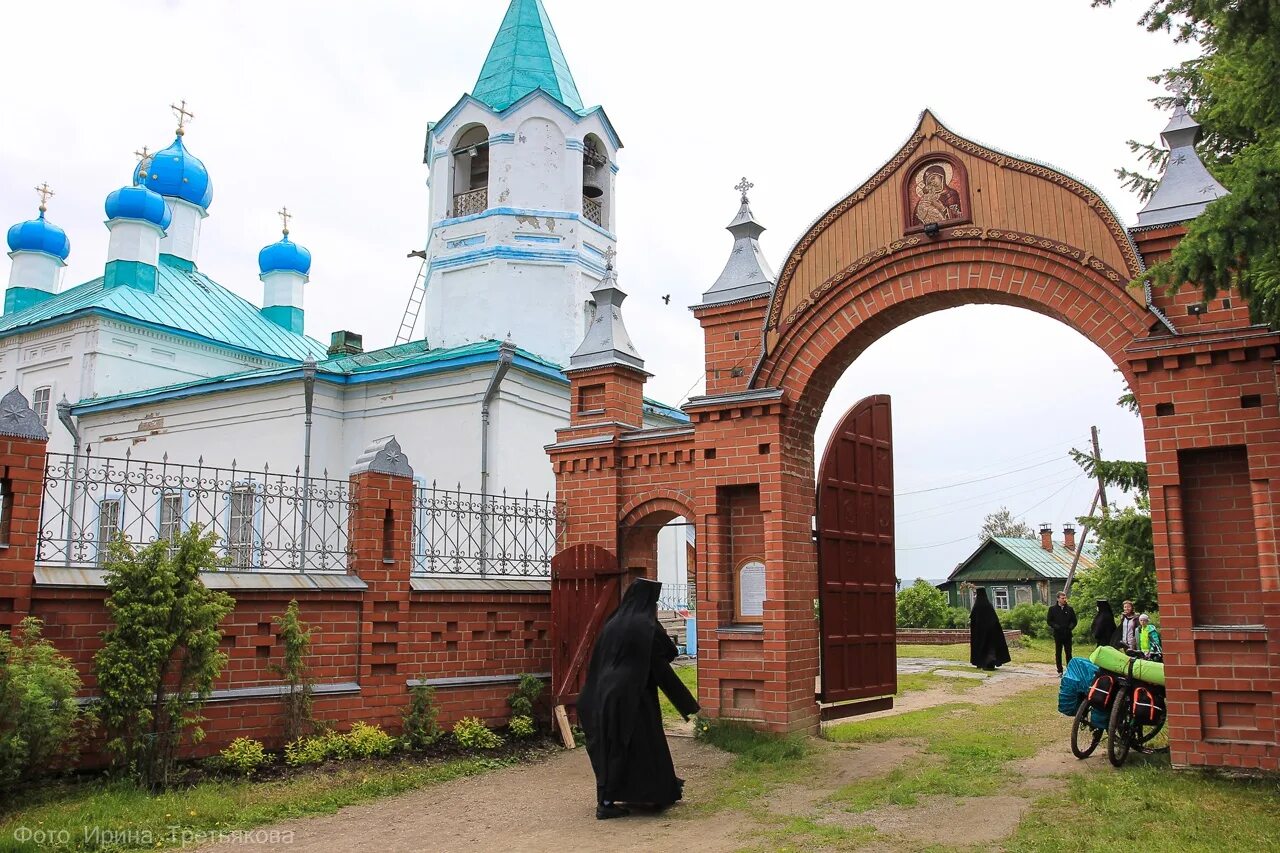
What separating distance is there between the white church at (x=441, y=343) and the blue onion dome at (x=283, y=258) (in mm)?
3682

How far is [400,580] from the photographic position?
909 centimetres

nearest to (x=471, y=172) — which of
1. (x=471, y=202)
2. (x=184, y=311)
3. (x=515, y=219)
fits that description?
(x=471, y=202)

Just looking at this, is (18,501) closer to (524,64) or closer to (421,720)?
(421,720)

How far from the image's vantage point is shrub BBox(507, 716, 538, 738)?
9.56 meters

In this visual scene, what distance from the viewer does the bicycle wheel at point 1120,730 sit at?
750cm

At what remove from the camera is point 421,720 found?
29.1 feet

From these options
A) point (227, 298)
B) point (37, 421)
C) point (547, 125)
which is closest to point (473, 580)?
point (37, 421)

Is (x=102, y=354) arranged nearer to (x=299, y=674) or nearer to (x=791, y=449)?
(x=299, y=674)

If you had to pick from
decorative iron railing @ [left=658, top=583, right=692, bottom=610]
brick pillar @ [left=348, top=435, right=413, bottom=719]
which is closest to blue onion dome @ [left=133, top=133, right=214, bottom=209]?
decorative iron railing @ [left=658, top=583, right=692, bottom=610]

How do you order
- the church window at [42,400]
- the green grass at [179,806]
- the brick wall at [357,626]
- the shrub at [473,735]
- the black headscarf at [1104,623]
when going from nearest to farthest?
the green grass at [179,806] < the brick wall at [357,626] < the shrub at [473,735] < the black headscarf at [1104,623] < the church window at [42,400]

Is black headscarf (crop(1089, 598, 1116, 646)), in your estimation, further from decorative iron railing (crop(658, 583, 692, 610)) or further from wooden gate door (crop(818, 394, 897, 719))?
decorative iron railing (crop(658, 583, 692, 610))

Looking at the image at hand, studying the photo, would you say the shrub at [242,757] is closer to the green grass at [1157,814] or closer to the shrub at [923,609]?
the green grass at [1157,814]

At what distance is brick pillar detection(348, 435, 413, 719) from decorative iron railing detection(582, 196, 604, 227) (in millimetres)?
10600

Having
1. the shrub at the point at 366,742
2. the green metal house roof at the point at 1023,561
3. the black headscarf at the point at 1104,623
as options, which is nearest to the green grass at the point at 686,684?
the shrub at the point at 366,742
